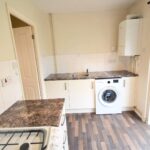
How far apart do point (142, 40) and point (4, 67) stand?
8.21 feet

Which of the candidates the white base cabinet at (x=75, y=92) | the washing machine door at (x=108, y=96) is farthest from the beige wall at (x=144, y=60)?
the white base cabinet at (x=75, y=92)

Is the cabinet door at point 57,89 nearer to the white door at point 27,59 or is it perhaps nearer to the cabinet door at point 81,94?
the cabinet door at point 81,94

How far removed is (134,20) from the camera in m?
2.57

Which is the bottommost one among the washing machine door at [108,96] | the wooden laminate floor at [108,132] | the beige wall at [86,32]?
the wooden laminate floor at [108,132]

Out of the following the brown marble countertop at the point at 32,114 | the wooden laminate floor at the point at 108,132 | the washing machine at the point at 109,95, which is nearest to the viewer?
the brown marble countertop at the point at 32,114

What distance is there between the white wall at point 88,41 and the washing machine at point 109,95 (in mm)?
760

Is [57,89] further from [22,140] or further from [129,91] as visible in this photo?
[22,140]

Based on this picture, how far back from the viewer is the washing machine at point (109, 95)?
9.16 ft

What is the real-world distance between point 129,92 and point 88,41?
163 cm

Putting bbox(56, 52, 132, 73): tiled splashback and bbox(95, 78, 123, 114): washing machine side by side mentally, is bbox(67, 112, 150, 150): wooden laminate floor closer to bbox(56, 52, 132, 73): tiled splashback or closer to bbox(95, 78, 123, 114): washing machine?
bbox(95, 78, 123, 114): washing machine

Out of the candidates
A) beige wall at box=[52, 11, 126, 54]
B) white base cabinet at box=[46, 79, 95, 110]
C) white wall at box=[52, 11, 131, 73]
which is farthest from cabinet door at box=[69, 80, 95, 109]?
beige wall at box=[52, 11, 126, 54]

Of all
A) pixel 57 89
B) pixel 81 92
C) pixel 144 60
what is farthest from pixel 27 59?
pixel 144 60

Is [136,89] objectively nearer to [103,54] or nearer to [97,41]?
[103,54]

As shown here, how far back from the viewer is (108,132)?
7.62 ft
